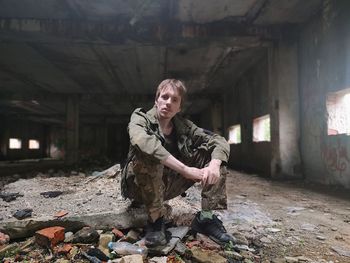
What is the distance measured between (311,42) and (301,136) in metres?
1.82

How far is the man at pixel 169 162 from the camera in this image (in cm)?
159

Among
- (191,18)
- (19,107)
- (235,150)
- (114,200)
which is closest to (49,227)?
(114,200)

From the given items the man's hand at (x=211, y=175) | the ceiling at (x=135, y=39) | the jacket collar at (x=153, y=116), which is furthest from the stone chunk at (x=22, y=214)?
the ceiling at (x=135, y=39)

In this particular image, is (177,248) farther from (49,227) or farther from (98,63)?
(98,63)

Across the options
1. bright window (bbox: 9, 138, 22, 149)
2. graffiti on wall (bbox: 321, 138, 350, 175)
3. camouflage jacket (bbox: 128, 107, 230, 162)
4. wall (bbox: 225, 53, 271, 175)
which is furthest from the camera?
bright window (bbox: 9, 138, 22, 149)

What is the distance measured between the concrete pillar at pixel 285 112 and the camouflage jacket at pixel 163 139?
3667 mm

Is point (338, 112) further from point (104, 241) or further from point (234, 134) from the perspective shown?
point (234, 134)

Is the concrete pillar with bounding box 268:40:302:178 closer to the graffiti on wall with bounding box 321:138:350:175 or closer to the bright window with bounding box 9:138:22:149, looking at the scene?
the graffiti on wall with bounding box 321:138:350:175

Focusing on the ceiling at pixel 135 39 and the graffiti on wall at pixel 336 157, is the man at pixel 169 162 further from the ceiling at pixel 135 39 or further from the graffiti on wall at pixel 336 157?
the ceiling at pixel 135 39

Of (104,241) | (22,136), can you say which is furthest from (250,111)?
(22,136)

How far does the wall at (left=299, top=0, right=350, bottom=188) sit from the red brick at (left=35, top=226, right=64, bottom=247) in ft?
13.1

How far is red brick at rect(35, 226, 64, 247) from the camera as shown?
1.75 metres

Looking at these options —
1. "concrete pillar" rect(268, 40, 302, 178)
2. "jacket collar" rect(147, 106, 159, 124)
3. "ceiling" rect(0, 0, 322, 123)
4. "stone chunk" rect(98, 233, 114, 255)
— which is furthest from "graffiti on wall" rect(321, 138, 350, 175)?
"stone chunk" rect(98, 233, 114, 255)

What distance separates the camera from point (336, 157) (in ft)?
13.1
